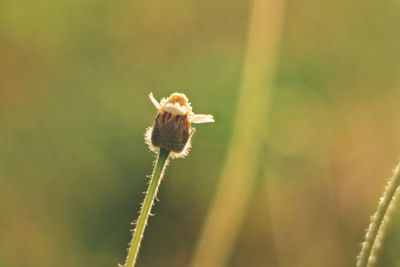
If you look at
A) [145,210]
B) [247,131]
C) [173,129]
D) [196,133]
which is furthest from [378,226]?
[196,133]

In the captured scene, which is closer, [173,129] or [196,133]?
[173,129]

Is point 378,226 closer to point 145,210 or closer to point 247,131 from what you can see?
point 145,210

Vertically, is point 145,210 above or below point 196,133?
below

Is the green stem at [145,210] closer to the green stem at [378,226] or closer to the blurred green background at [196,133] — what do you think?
the green stem at [378,226]

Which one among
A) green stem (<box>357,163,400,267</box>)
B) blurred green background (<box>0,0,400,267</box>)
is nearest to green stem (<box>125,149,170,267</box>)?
green stem (<box>357,163,400,267</box>)

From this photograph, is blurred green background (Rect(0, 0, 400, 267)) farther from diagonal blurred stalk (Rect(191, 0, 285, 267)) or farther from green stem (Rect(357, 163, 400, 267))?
green stem (Rect(357, 163, 400, 267))

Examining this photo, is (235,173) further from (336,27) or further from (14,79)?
(336,27)

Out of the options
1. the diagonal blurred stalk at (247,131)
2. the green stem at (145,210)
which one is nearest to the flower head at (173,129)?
the green stem at (145,210)
